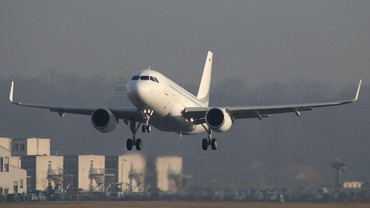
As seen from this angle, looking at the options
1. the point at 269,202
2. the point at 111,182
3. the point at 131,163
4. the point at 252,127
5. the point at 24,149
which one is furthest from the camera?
the point at 24,149

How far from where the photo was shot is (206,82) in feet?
267

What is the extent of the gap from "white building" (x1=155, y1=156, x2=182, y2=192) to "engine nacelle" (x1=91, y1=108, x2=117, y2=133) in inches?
286

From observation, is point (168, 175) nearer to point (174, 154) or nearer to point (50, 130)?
point (174, 154)

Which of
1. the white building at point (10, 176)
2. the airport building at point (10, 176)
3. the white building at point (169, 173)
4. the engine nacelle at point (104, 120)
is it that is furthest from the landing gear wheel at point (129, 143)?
the white building at point (10, 176)

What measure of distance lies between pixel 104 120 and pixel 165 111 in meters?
4.56

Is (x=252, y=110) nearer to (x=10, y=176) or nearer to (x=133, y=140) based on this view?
(x=133, y=140)

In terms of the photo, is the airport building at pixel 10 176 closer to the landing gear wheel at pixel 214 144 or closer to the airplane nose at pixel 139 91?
the landing gear wheel at pixel 214 144

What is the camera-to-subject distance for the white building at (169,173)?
70812 millimetres

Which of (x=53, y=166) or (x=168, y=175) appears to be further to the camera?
(x=53, y=166)

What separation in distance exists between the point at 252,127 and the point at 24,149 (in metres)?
34.0

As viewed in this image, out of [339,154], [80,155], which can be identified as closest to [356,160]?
[339,154]

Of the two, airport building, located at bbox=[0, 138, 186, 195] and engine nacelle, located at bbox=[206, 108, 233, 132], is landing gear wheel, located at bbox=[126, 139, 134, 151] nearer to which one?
engine nacelle, located at bbox=[206, 108, 233, 132]

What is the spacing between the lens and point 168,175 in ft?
235

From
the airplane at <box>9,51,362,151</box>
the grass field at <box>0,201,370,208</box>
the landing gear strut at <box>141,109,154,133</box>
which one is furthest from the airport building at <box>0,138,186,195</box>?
the landing gear strut at <box>141,109,154,133</box>
